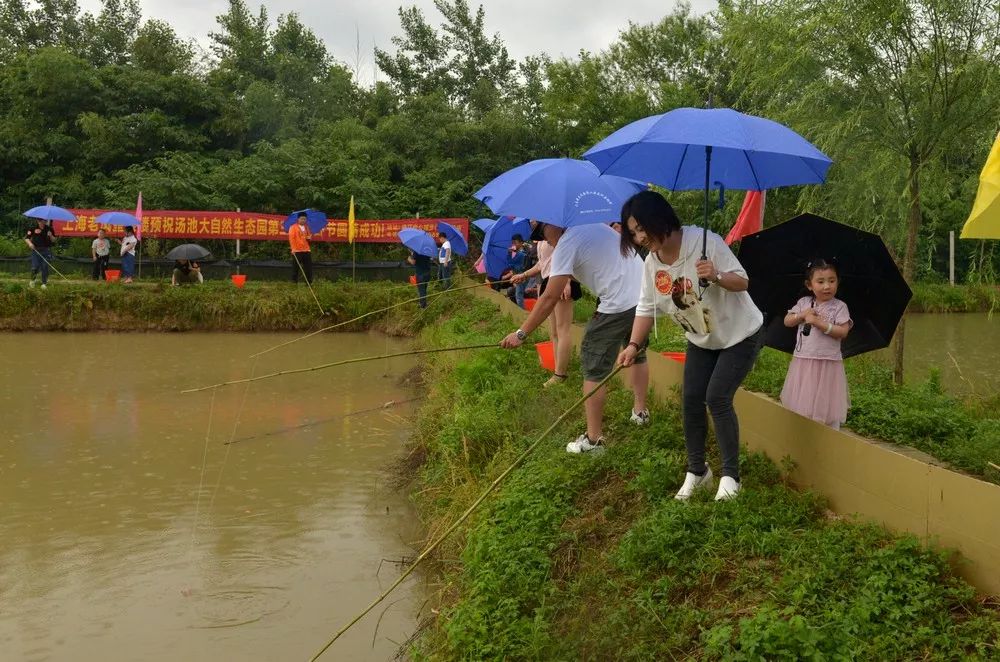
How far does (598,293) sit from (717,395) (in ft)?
4.62

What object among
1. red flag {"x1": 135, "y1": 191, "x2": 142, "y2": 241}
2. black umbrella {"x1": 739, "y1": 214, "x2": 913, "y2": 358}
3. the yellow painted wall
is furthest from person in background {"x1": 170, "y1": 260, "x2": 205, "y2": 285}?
the yellow painted wall

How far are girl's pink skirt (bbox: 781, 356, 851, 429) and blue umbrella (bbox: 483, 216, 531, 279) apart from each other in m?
6.22

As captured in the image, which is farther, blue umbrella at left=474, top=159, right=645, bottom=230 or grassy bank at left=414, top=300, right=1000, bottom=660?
blue umbrella at left=474, top=159, right=645, bottom=230

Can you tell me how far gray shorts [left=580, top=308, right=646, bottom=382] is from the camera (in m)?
4.95

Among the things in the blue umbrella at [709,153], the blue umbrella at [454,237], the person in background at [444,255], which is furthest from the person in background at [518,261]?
the blue umbrella at [709,153]

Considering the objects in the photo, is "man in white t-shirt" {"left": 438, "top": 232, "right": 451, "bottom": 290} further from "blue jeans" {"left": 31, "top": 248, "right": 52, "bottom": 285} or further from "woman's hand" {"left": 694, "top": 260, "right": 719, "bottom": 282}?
"woman's hand" {"left": 694, "top": 260, "right": 719, "bottom": 282}

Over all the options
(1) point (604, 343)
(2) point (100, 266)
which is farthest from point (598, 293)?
(2) point (100, 266)

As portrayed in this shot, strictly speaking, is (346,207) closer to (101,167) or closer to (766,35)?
(101,167)

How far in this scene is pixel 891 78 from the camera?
7.13m

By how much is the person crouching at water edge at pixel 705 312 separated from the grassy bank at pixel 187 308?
1138 cm

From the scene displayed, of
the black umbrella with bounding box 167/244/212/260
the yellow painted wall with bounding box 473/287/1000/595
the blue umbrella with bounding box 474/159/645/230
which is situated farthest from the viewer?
the black umbrella with bounding box 167/244/212/260

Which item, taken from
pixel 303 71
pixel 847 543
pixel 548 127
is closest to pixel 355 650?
pixel 847 543

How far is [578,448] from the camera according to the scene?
4945mm

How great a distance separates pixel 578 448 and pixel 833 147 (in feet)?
12.4
